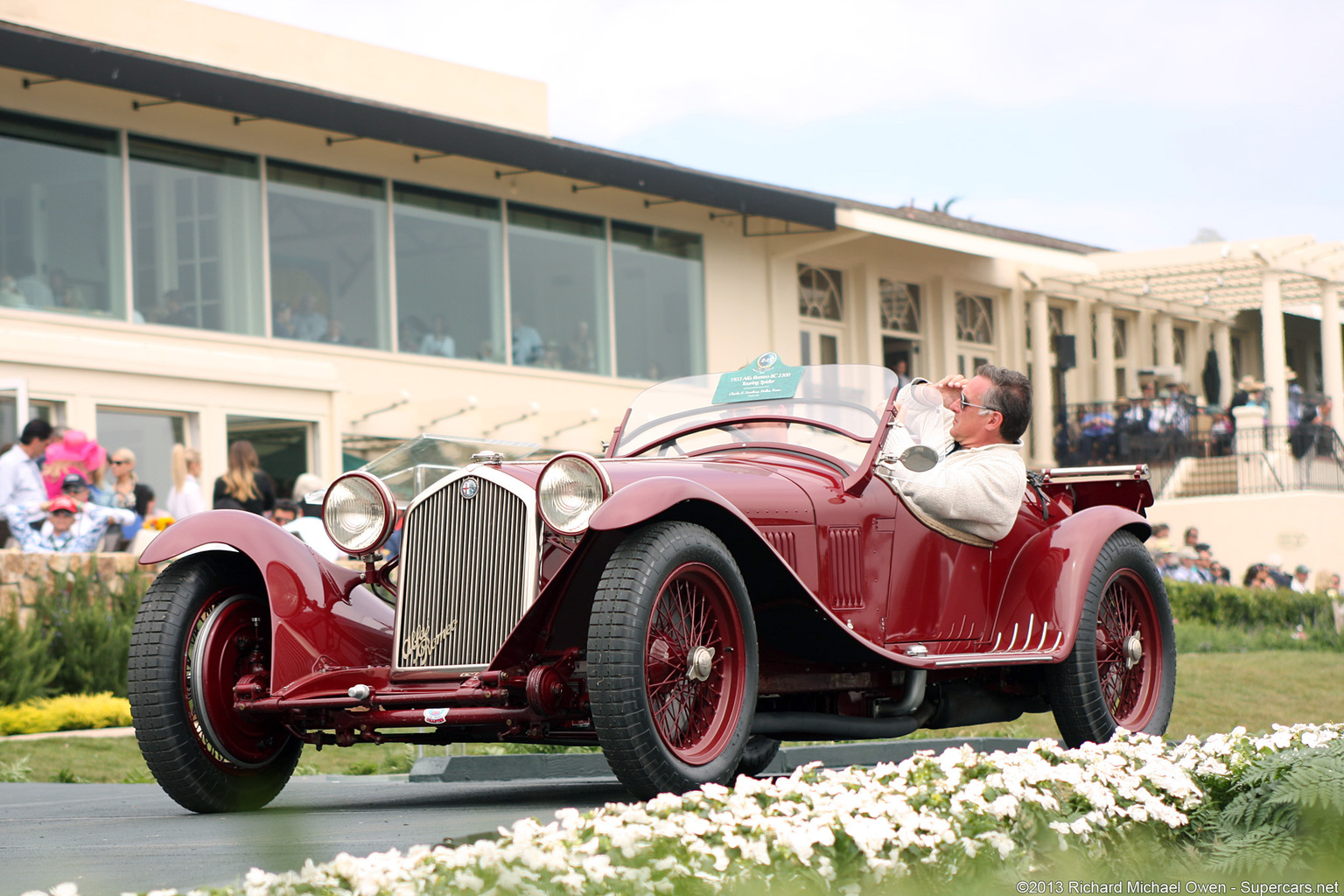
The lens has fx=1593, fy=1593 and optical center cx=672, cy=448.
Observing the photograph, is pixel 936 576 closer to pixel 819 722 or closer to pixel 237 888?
pixel 819 722

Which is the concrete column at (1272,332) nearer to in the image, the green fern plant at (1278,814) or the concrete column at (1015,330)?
the concrete column at (1015,330)

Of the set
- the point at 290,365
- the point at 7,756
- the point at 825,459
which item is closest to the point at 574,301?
the point at 290,365

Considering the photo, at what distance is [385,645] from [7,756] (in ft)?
14.1

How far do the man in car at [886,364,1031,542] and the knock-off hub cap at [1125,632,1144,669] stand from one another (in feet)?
2.92

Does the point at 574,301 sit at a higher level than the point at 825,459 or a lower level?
higher

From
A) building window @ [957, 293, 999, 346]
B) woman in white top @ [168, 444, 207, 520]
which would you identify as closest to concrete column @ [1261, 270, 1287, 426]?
building window @ [957, 293, 999, 346]

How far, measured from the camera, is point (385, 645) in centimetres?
571

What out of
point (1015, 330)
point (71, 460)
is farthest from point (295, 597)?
point (1015, 330)

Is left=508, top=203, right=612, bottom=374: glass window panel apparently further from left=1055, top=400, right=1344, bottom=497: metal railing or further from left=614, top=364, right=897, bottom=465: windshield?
left=614, top=364, right=897, bottom=465: windshield

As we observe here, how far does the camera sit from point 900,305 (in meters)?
27.5

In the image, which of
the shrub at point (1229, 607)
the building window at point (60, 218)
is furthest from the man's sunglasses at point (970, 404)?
the building window at point (60, 218)

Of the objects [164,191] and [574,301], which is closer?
[164,191]

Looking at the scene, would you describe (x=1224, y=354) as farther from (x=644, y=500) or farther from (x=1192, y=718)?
(x=644, y=500)

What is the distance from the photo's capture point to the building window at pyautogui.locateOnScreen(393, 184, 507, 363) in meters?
20.1
